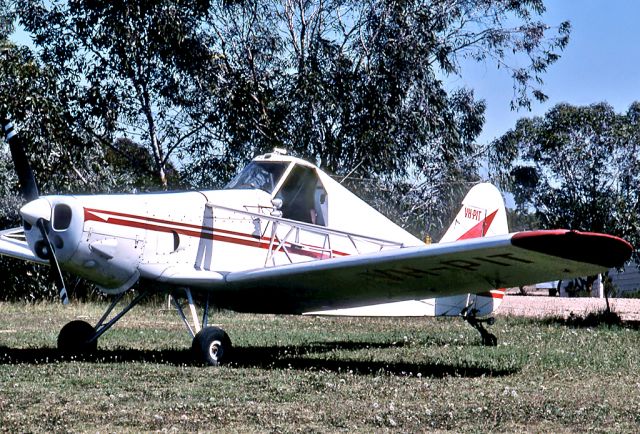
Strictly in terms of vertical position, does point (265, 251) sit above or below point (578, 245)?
above

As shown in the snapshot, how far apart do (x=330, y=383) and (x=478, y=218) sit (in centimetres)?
565

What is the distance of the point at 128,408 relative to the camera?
6.47m

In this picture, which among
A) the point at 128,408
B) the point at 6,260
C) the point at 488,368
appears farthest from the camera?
the point at 6,260

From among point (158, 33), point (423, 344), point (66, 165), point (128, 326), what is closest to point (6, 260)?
point (66, 165)

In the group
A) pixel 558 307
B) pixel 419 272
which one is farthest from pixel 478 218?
pixel 558 307

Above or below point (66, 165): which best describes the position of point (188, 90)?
above

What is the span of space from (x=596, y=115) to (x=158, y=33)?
72.5 ft

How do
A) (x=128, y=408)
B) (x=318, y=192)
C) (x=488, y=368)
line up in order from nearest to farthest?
(x=128, y=408)
(x=488, y=368)
(x=318, y=192)

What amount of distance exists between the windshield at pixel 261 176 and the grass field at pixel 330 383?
201 centimetres

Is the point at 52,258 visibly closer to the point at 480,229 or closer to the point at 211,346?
the point at 211,346

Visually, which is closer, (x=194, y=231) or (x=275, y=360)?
(x=194, y=231)

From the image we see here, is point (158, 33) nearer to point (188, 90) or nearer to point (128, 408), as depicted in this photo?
point (188, 90)

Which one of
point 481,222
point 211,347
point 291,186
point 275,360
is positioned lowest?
point 275,360

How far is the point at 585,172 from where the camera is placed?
126ft
